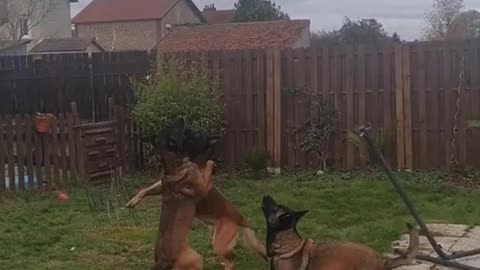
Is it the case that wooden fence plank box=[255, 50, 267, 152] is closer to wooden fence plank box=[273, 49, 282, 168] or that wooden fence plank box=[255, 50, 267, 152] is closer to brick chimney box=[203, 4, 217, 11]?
wooden fence plank box=[273, 49, 282, 168]

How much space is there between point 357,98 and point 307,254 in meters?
7.53

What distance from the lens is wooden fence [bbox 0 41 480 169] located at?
10914mm

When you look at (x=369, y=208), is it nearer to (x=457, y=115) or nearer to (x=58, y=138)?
(x=457, y=115)

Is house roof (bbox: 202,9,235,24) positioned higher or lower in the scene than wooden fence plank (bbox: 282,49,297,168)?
higher

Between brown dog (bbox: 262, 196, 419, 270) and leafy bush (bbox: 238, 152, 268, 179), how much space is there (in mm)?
7001

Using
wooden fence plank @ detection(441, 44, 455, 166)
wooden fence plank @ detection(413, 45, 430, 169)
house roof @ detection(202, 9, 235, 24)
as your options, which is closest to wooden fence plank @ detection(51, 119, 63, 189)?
wooden fence plank @ detection(413, 45, 430, 169)

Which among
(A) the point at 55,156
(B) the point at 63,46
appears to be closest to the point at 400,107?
(A) the point at 55,156

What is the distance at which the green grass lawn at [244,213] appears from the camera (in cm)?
643

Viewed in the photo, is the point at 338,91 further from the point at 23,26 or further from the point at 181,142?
the point at 23,26

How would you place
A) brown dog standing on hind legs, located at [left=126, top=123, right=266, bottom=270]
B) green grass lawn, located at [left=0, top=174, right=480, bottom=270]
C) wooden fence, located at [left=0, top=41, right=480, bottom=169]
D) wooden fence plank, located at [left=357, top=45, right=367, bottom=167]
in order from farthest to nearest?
1. wooden fence plank, located at [left=357, top=45, right=367, bottom=167]
2. wooden fence, located at [left=0, top=41, right=480, bottom=169]
3. green grass lawn, located at [left=0, top=174, right=480, bottom=270]
4. brown dog standing on hind legs, located at [left=126, top=123, right=266, bottom=270]

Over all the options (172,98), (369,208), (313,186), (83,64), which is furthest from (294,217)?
(83,64)

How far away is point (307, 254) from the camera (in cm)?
405

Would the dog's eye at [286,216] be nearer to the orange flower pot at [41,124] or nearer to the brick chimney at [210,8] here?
the orange flower pot at [41,124]

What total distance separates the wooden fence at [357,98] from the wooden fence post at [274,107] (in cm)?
1
